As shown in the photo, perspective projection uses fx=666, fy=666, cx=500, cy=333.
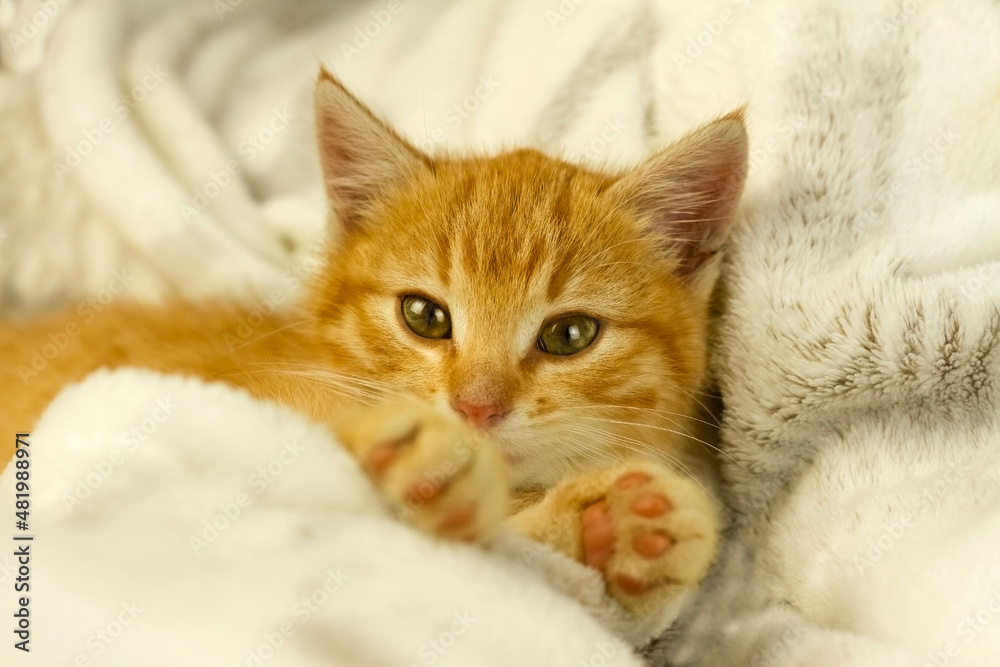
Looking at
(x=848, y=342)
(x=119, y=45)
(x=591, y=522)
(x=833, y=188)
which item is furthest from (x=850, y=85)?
(x=119, y=45)

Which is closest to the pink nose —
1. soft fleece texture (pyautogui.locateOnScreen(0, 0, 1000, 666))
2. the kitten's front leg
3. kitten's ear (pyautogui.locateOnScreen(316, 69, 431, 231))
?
the kitten's front leg

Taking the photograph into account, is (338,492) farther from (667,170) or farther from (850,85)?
(850,85)

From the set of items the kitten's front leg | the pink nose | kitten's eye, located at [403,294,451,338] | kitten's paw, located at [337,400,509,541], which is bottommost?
the kitten's front leg

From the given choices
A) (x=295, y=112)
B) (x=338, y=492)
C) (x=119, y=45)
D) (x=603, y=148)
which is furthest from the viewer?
(x=295, y=112)

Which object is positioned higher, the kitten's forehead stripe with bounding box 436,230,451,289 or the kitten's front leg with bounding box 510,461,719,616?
the kitten's forehead stripe with bounding box 436,230,451,289

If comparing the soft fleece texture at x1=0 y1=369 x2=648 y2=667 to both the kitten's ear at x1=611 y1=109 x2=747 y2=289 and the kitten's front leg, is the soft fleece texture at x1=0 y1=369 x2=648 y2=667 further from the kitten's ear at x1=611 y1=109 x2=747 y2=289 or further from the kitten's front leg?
the kitten's ear at x1=611 y1=109 x2=747 y2=289

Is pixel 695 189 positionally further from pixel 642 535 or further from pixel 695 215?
pixel 642 535

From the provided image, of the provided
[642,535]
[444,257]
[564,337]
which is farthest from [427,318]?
[642,535]

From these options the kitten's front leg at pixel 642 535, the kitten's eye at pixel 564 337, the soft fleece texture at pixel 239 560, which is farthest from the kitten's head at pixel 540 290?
the soft fleece texture at pixel 239 560
